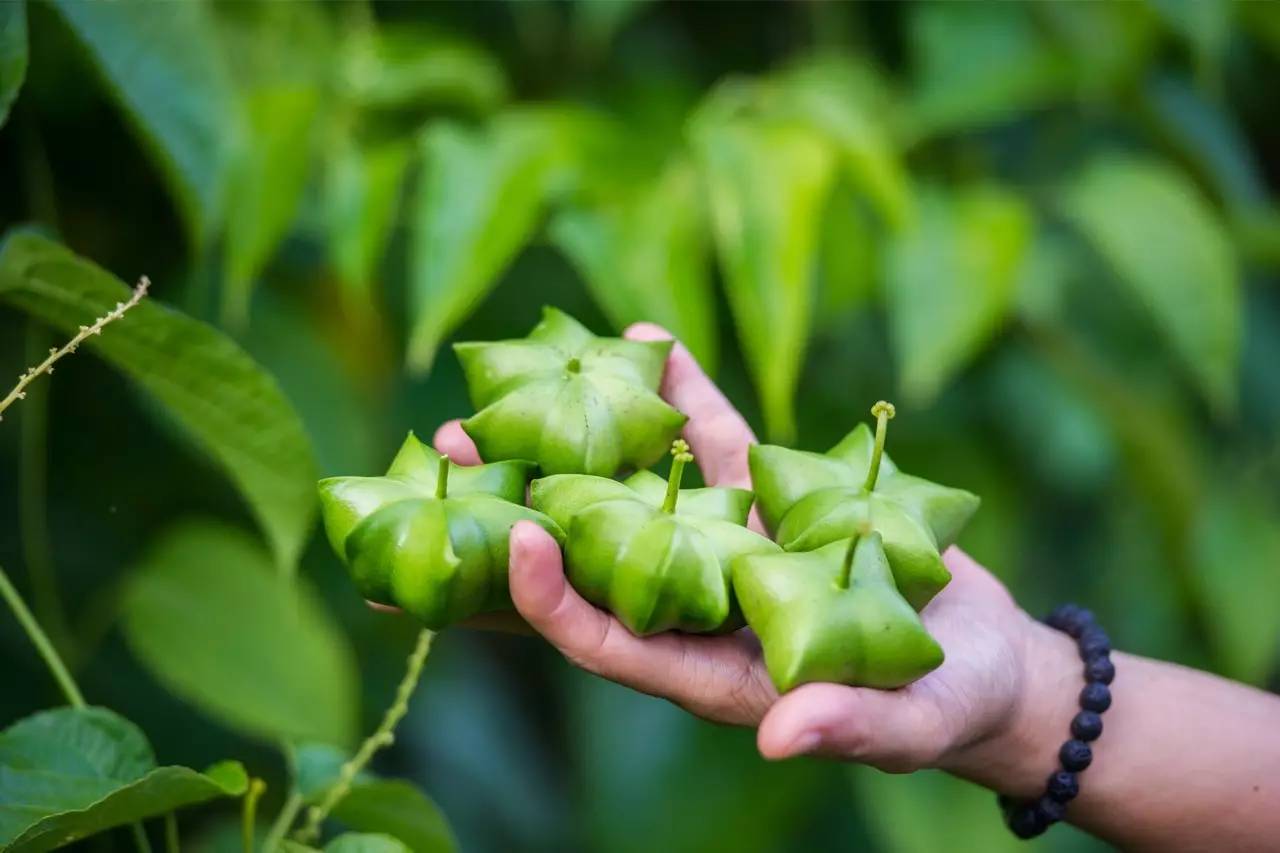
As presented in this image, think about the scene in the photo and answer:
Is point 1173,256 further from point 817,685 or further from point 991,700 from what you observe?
point 817,685

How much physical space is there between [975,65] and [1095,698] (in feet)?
2.52

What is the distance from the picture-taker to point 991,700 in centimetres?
60

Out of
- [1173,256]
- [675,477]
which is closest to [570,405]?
[675,477]

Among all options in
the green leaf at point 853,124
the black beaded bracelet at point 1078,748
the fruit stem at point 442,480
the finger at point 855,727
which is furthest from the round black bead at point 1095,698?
the green leaf at point 853,124

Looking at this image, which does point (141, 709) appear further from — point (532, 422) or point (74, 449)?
point (532, 422)

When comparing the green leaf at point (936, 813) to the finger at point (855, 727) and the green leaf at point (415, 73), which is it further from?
the green leaf at point (415, 73)

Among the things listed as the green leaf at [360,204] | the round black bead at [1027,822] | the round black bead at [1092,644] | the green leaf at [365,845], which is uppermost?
the green leaf at [360,204]

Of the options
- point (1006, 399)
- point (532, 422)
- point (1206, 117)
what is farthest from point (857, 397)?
point (532, 422)

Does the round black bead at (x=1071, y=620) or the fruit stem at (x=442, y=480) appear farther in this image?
the round black bead at (x=1071, y=620)

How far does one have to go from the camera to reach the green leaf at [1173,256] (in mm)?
1082

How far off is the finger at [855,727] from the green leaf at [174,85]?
528 millimetres

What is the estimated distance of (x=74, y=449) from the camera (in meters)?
1.15

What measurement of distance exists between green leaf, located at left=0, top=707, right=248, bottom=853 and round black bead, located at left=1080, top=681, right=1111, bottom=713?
431 millimetres

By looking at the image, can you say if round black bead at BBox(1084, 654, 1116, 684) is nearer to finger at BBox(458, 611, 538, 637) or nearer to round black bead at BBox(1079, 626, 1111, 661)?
round black bead at BBox(1079, 626, 1111, 661)
